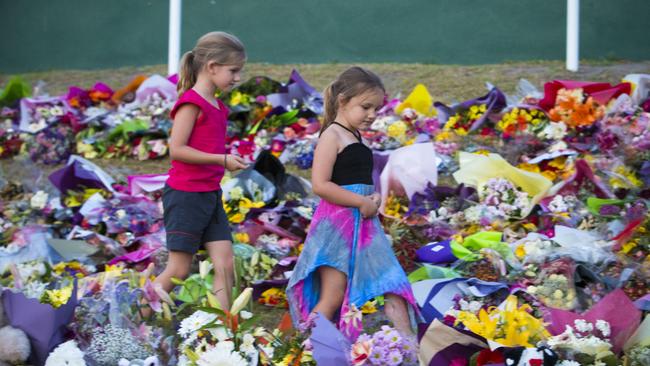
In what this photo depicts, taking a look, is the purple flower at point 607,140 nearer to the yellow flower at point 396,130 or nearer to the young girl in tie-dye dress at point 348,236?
the yellow flower at point 396,130

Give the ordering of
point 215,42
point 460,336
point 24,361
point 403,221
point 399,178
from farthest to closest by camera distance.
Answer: point 399,178 → point 403,221 → point 215,42 → point 24,361 → point 460,336

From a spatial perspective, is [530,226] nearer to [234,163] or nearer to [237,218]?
[237,218]

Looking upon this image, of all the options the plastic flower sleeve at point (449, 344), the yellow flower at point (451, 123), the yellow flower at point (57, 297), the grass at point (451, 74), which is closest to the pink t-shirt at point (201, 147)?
the yellow flower at point (57, 297)

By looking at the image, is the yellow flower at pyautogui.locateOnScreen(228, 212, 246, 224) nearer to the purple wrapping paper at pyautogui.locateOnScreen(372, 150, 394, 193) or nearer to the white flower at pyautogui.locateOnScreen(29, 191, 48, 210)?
the purple wrapping paper at pyautogui.locateOnScreen(372, 150, 394, 193)

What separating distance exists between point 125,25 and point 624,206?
7.31 m

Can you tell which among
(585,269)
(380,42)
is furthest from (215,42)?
(380,42)

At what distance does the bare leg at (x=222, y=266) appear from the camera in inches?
149

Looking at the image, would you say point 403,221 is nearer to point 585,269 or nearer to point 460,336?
point 585,269

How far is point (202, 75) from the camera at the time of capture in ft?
13.0

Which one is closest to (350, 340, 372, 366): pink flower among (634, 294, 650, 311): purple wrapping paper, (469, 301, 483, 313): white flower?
(469, 301, 483, 313): white flower

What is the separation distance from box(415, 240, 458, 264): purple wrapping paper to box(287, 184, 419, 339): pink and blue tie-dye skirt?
2.82 feet

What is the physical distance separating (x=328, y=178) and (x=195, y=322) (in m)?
0.75

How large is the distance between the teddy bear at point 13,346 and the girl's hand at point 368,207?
1434 mm

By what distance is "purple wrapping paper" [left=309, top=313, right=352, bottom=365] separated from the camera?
10.5 ft
